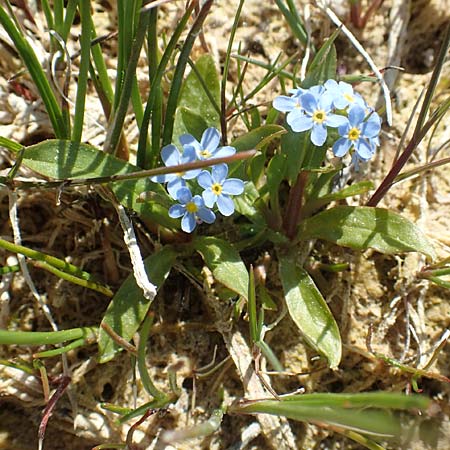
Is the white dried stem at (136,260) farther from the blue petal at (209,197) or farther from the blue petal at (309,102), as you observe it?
the blue petal at (309,102)

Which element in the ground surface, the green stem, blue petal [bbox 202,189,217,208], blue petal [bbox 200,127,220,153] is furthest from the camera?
the ground surface

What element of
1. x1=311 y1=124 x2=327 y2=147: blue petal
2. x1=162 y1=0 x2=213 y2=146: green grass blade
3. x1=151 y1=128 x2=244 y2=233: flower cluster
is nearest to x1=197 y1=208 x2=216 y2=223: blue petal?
x1=151 y1=128 x2=244 y2=233: flower cluster

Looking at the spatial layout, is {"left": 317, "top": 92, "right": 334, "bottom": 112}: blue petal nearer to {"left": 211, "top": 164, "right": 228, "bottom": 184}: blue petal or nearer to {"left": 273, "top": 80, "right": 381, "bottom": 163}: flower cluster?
{"left": 273, "top": 80, "right": 381, "bottom": 163}: flower cluster

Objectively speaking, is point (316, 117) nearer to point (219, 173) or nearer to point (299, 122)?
point (299, 122)

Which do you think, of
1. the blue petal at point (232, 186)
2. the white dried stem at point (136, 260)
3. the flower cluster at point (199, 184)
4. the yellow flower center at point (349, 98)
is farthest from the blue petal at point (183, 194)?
the yellow flower center at point (349, 98)

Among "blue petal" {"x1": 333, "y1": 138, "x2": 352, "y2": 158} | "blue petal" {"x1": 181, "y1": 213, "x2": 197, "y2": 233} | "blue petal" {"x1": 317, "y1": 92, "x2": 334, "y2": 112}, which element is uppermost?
"blue petal" {"x1": 317, "y1": 92, "x2": 334, "y2": 112}

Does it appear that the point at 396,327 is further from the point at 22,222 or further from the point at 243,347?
the point at 22,222

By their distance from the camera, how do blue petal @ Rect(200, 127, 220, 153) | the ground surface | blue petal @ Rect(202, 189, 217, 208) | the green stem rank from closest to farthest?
1. the green stem
2. blue petal @ Rect(202, 189, 217, 208)
3. blue petal @ Rect(200, 127, 220, 153)
4. the ground surface

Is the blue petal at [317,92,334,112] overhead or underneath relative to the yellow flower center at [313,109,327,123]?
overhead

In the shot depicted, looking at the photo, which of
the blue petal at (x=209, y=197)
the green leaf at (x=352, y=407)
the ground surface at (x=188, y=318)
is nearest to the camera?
the green leaf at (x=352, y=407)
